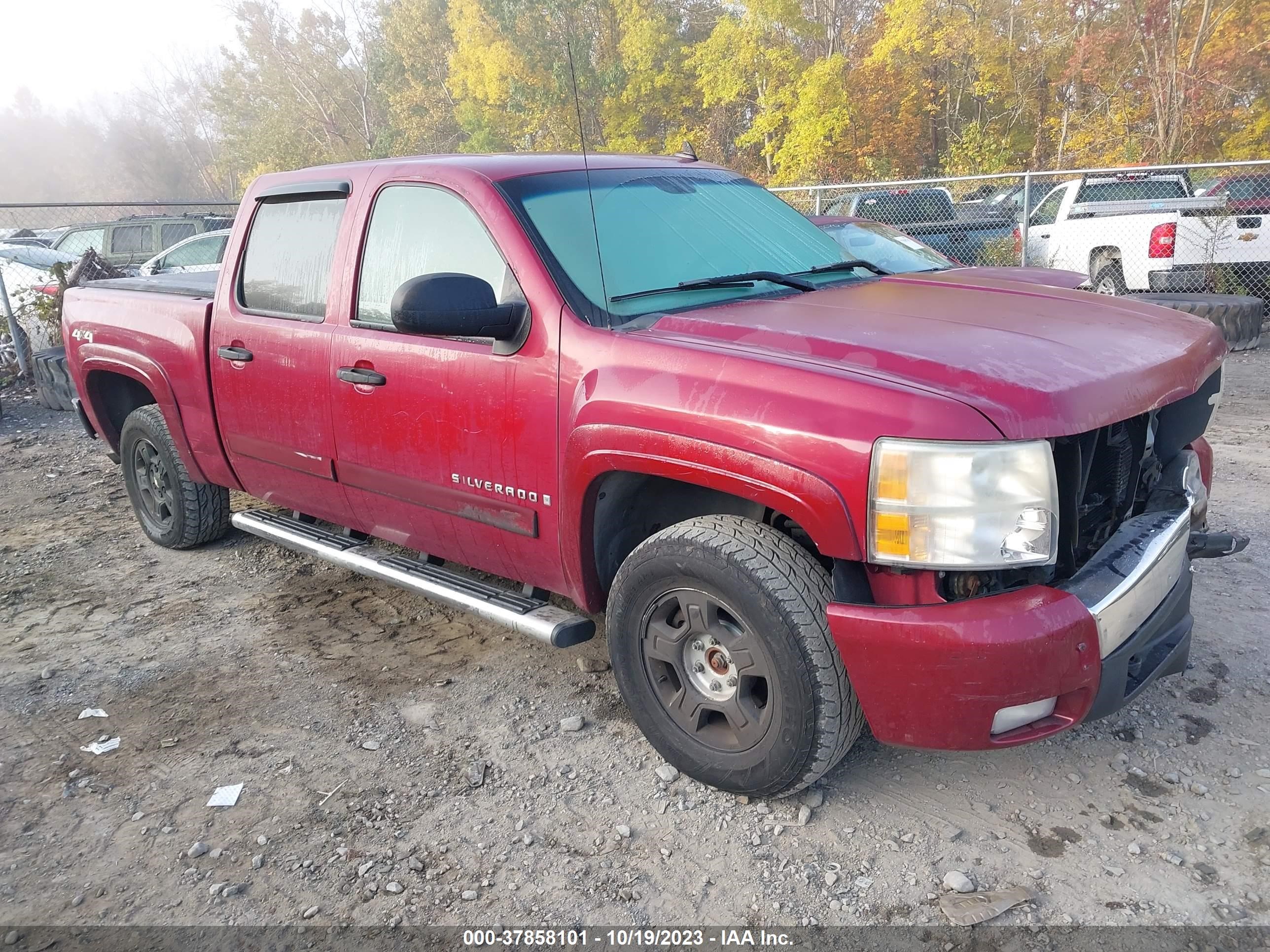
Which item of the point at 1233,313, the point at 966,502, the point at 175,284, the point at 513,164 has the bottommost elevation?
the point at 1233,313

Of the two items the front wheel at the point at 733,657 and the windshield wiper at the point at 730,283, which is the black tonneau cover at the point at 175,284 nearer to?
the windshield wiper at the point at 730,283

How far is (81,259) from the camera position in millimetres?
10797

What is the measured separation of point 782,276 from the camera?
3.33 meters

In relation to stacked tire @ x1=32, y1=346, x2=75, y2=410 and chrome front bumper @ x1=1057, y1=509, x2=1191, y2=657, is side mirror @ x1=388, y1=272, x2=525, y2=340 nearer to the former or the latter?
chrome front bumper @ x1=1057, y1=509, x2=1191, y2=657

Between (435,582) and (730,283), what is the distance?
1526mm

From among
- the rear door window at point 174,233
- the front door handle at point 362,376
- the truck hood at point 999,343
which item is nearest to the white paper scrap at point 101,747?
the front door handle at point 362,376

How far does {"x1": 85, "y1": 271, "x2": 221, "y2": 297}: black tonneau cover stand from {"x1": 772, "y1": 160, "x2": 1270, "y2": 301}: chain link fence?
4.75 meters

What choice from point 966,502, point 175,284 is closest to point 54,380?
point 175,284

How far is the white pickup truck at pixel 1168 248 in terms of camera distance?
10422 mm

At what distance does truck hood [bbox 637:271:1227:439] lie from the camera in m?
2.31

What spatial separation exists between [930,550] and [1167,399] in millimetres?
975

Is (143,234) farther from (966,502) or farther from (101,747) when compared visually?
(966,502)

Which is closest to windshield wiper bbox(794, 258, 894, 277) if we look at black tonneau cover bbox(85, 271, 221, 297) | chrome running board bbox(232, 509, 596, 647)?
chrome running board bbox(232, 509, 596, 647)

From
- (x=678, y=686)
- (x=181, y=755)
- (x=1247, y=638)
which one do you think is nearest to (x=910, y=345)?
(x=678, y=686)
